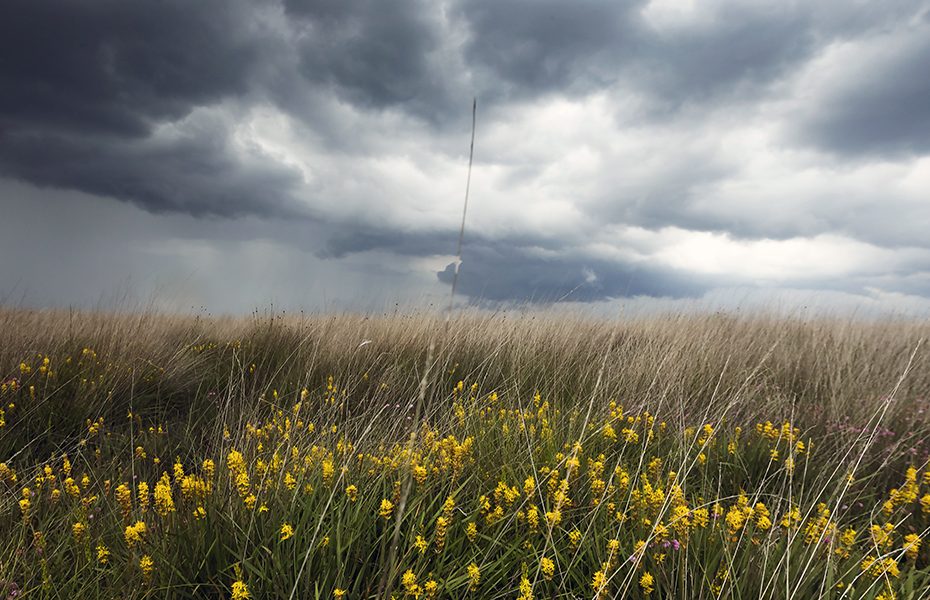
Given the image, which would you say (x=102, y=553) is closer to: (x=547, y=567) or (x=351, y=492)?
(x=351, y=492)

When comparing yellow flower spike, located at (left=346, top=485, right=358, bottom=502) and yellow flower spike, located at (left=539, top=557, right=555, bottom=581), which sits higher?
yellow flower spike, located at (left=346, top=485, right=358, bottom=502)

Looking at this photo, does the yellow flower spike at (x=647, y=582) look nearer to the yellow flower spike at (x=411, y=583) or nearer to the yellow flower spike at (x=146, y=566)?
the yellow flower spike at (x=411, y=583)

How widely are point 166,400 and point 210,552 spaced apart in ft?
11.2

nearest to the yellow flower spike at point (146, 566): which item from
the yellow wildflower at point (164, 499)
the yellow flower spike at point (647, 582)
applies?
the yellow wildflower at point (164, 499)

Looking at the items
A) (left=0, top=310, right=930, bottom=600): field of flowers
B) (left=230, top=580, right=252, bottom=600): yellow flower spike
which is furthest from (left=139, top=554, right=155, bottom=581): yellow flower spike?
(left=230, top=580, right=252, bottom=600): yellow flower spike

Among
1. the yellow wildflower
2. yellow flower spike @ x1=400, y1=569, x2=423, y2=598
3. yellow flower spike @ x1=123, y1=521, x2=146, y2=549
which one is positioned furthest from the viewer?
the yellow wildflower

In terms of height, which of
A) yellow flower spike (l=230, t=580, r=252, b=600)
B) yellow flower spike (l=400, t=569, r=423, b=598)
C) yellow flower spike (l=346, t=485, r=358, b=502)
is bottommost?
yellow flower spike (l=230, t=580, r=252, b=600)

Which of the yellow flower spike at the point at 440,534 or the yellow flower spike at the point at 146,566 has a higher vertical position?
the yellow flower spike at the point at 440,534

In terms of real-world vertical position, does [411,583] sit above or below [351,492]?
below

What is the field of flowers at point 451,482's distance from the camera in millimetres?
1986

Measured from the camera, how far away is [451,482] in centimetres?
232

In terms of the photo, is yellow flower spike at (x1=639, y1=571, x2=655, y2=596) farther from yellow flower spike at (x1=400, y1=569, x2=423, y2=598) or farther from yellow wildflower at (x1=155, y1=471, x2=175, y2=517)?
yellow wildflower at (x1=155, y1=471, x2=175, y2=517)

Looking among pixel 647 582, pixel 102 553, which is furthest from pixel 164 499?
pixel 647 582

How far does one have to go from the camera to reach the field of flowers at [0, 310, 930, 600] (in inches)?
78.2
